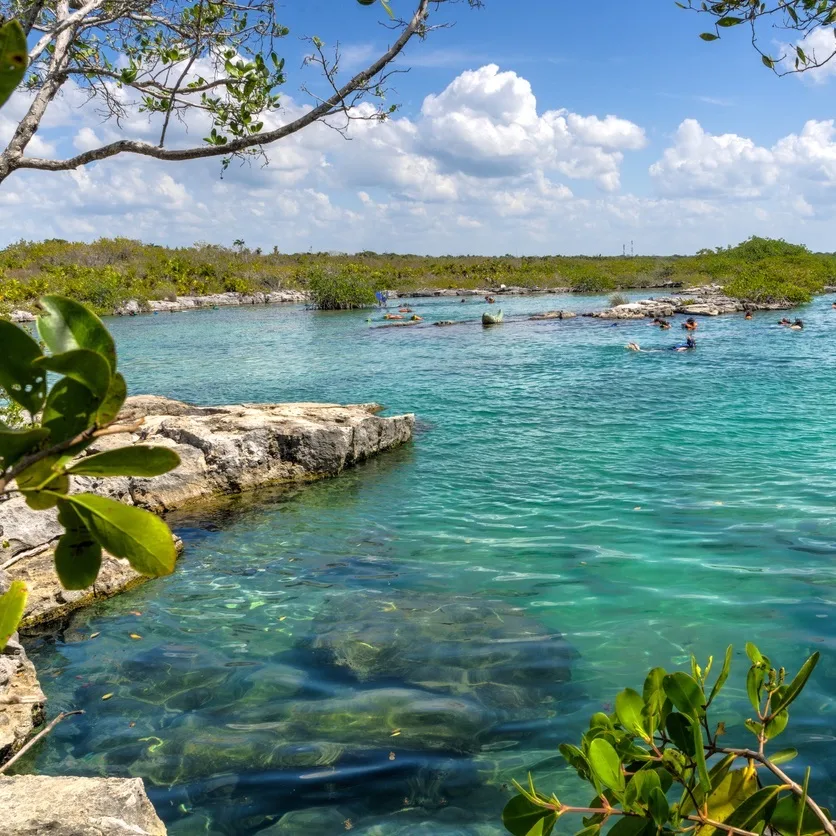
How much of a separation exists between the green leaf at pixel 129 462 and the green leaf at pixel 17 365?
0.34 ft

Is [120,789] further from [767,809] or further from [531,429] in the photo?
[531,429]

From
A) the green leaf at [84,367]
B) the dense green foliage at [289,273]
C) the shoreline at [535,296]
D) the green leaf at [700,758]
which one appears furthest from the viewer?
the dense green foliage at [289,273]

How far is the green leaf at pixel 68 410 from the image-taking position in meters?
0.91

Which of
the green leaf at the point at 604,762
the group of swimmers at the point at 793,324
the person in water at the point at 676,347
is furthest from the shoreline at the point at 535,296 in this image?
the green leaf at the point at 604,762

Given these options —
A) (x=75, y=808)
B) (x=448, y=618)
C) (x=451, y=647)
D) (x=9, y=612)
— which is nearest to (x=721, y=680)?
(x=9, y=612)

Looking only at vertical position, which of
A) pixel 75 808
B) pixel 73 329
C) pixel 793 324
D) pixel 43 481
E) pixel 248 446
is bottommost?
pixel 75 808

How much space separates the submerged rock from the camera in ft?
16.6

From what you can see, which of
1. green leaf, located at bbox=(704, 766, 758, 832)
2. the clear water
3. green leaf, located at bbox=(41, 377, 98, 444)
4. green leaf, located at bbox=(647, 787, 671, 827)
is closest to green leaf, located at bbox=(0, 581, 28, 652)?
green leaf, located at bbox=(41, 377, 98, 444)

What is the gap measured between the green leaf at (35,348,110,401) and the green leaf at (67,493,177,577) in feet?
0.46

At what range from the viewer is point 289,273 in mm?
76125

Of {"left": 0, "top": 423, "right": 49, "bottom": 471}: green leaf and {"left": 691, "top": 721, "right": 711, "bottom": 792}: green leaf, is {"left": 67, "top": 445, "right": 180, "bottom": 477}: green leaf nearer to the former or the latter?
{"left": 0, "top": 423, "right": 49, "bottom": 471}: green leaf

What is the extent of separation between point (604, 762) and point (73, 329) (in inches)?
49.3

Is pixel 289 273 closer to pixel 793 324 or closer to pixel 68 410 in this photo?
pixel 793 324

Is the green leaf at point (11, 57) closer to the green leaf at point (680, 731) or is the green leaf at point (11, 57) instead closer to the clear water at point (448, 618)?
the green leaf at point (680, 731)
